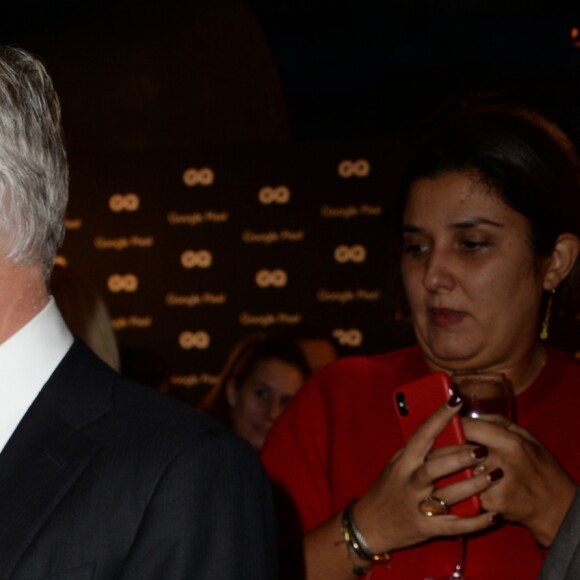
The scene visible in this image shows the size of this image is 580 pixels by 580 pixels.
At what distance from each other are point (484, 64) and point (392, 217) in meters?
6.50

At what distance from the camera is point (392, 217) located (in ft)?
7.34

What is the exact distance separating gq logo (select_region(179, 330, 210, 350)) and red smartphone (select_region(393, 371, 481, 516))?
18.4ft

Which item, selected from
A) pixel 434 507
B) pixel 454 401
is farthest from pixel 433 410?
pixel 434 507

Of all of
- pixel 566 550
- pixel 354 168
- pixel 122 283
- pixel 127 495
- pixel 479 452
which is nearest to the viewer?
pixel 566 550

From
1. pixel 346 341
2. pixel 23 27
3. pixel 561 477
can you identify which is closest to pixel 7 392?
pixel 561 477

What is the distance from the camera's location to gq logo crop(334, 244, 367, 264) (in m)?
7.33

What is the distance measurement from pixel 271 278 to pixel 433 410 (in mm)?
5581

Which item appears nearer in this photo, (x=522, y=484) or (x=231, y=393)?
(x=522, y=484)

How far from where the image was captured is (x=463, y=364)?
2.06m

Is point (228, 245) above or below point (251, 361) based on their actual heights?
above

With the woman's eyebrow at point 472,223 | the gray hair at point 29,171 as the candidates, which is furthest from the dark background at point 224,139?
the gray hair at point 29,171

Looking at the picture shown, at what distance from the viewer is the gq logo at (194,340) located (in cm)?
754

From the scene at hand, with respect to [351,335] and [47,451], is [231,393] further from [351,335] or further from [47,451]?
[47,451]

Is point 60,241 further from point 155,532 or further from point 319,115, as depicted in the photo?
point 319,115
